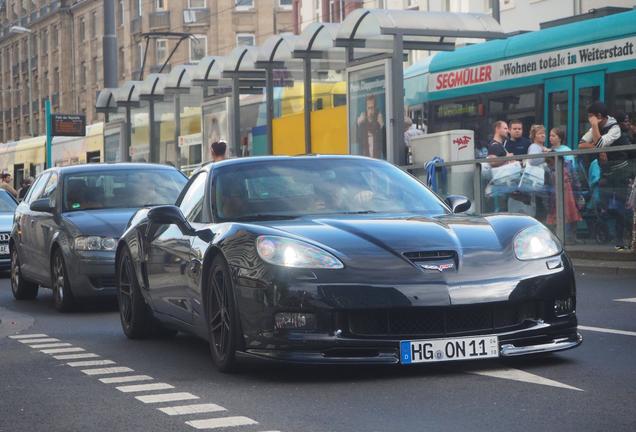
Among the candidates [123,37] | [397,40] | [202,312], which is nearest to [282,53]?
[397,40]

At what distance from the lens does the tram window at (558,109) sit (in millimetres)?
20656

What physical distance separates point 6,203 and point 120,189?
8.10 metres

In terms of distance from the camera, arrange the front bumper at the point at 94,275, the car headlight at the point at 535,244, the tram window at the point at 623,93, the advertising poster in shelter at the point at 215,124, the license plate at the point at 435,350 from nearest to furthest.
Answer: the license plate at the point at 435,350 → the car headlight at the point at 535,244 → the front bumper at the point at 94,275 → the tram window at the point at 623,93 → the advertising poster in shelter at the point at 215,124

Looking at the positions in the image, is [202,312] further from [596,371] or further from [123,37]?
[123,37]

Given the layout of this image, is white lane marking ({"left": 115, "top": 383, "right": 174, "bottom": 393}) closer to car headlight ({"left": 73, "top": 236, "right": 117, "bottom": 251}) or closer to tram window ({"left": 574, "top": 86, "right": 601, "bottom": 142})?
car headlight ({"left": 73, "top": 236, "right": 117, "bottom": 251})

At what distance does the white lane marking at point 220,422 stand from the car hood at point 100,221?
726 centimetres

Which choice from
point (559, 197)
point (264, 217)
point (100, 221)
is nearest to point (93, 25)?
point (559, 197)

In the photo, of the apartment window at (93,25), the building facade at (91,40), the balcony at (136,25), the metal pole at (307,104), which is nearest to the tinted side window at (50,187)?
the metal pole at (307,104)

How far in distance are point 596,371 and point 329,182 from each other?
2.20 meters

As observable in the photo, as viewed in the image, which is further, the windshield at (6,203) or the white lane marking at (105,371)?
the windshield at (6,203)

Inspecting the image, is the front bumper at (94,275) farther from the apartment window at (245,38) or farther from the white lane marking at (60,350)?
the apartment window at (245,38)

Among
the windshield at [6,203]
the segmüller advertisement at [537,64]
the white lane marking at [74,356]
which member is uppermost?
the segmüller advertisement at [537,64]

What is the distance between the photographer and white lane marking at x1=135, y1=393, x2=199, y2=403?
715cm

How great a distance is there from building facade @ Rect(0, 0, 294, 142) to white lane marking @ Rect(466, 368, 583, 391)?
2462 inches
